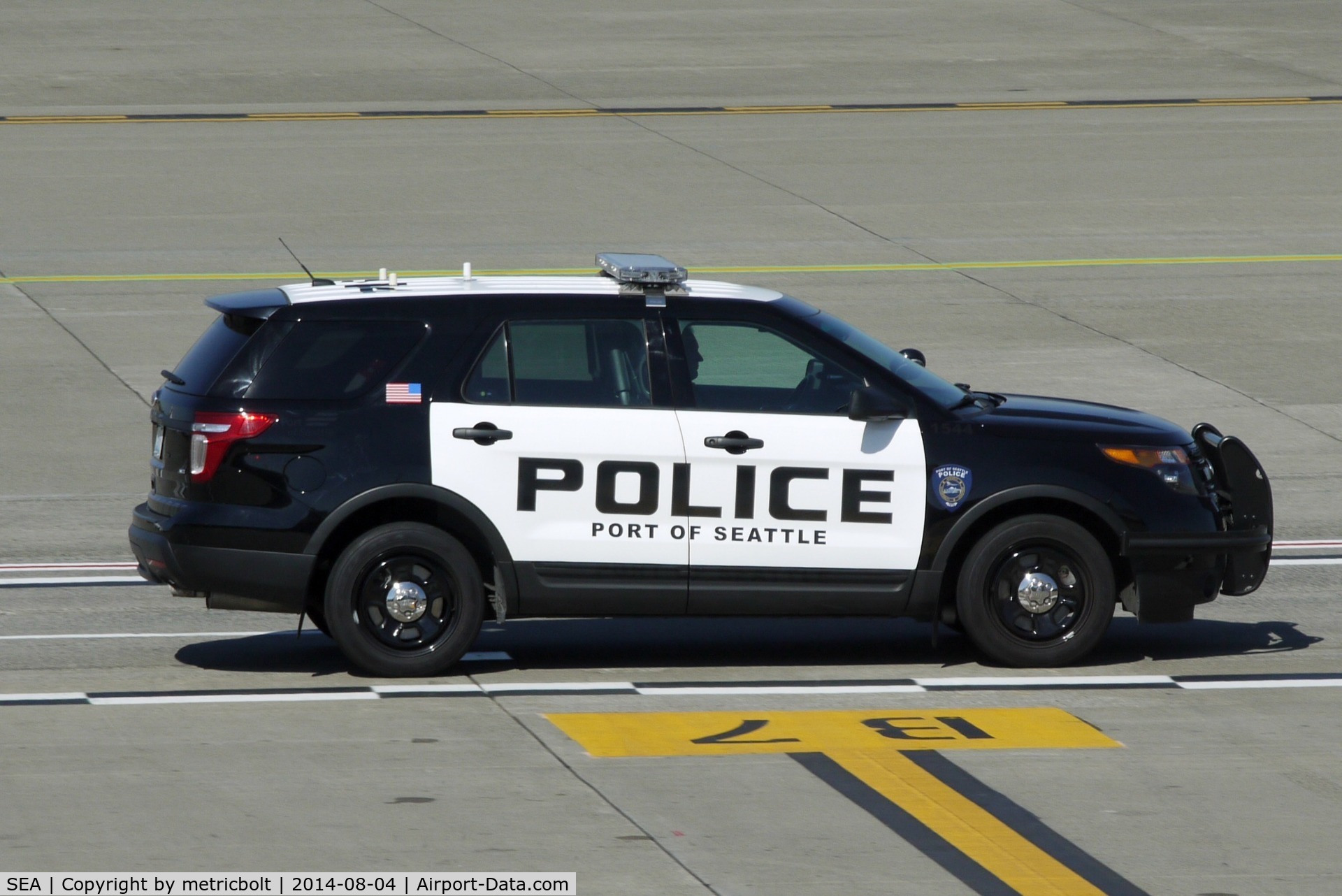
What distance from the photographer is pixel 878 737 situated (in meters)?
8.38

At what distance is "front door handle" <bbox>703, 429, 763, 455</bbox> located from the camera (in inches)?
358

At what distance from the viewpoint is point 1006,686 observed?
9.24 meters

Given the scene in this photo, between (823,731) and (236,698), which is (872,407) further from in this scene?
(236,698)

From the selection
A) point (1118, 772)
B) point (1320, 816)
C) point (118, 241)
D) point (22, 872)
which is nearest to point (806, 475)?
point (1118, 772)

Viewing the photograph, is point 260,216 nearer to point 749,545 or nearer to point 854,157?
point 854,157

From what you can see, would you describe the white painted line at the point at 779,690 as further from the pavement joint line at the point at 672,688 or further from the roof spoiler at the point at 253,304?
the roof spoiler at the point at 253,304

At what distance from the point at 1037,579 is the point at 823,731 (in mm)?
1489

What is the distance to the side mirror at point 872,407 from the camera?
911cm

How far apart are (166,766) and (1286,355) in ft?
41.7

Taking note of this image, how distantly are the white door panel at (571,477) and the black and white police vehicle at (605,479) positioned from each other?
1cm

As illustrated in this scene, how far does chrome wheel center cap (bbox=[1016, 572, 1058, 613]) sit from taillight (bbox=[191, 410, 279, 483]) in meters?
3.46

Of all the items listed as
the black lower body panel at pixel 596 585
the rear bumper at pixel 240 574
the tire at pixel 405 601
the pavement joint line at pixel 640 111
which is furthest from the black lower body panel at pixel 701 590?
the pavement joint line at pixel 640 111

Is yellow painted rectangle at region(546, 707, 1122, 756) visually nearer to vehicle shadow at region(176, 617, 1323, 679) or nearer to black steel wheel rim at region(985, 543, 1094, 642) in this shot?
black steel wheel rim at region(985, 543, 1094, 642)

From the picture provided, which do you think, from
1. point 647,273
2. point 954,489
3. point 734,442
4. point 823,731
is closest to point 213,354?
point 647,273
